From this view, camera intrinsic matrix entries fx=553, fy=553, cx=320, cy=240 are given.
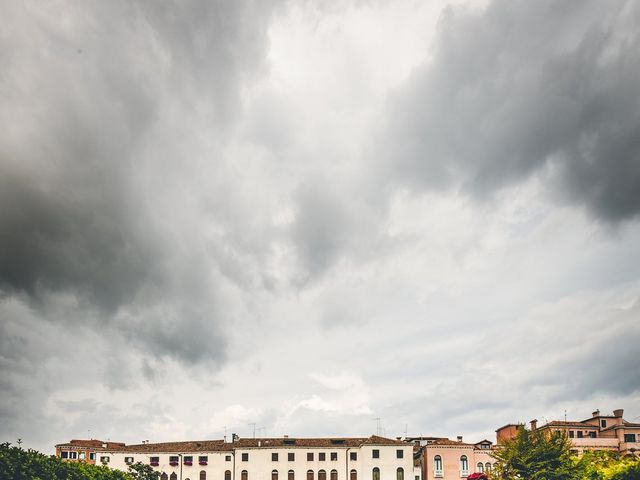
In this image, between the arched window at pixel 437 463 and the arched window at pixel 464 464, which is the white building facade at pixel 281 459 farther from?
the arched window at pixel 464 464

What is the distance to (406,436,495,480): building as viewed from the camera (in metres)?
80.7

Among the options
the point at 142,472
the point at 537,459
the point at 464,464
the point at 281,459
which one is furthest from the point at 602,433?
the point at 142,472

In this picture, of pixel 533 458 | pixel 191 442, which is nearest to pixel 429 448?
pixel 533 458

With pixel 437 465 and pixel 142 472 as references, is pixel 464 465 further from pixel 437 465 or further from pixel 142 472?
pixel 142 472

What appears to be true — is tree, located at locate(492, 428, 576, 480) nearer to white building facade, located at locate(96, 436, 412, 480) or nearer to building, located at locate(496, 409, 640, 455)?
building, located at locate(496, 409, 640, 455)

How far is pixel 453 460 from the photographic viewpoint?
3194 inches

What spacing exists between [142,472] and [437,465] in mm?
44163

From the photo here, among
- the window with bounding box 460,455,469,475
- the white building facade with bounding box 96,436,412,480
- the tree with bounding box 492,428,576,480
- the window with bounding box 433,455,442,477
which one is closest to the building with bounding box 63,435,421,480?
the white building facade with bounding box 96,436,412,480

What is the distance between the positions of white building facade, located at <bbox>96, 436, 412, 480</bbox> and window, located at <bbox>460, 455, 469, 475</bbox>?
7205mm

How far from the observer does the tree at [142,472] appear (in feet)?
272

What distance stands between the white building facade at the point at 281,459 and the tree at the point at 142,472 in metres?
3.27

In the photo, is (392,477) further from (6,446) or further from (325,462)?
(6,446)

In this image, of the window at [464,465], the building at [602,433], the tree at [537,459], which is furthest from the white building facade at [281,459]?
the tree at [537,459]

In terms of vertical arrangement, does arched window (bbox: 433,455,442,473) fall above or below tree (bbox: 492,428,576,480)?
below
